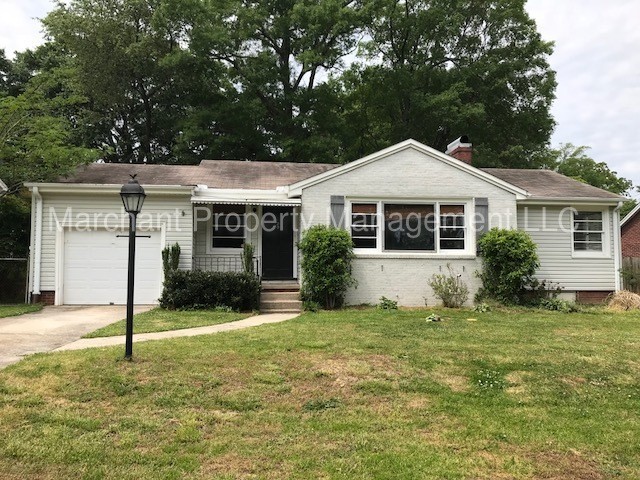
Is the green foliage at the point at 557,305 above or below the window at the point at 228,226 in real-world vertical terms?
below

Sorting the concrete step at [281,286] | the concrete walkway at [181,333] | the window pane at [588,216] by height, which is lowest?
the concrete walkway at [181,333]

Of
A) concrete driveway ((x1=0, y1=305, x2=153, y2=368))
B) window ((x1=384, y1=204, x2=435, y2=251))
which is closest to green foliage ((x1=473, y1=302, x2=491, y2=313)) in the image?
window ((x1=384, y1=204, x2=435, y2=251))

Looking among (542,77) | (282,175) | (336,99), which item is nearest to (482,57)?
(542,77)

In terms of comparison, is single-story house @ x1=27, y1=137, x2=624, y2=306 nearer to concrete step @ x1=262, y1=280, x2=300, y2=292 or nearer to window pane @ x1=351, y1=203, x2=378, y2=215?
window pane @ x1=351, y1=203, x2=378, y2=215

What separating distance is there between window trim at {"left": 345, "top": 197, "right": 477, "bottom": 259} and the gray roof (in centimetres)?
227

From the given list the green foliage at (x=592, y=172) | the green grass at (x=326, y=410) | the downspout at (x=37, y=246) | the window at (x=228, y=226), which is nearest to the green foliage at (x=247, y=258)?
the window at (x=228, y=226)

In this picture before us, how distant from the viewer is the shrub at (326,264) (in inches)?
462

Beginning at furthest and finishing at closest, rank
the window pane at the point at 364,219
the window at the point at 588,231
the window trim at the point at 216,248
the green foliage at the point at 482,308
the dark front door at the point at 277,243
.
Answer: the window at the point at 588,231
the dark front door at the point at 277,243
the window trim at the point at 216,248
the window pane at the point at 364,219
the green foliage at the point at 482,308

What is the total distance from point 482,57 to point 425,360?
26.2 metres

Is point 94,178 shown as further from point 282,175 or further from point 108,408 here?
point 108,408

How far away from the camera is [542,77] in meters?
27.4

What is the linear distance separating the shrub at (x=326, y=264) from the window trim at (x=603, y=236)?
23.1ft

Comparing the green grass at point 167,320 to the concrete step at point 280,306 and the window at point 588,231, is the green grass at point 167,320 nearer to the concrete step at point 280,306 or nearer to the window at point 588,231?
the concrete step at point 280,306

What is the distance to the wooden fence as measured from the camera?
14.4m
